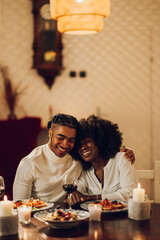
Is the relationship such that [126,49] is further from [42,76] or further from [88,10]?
[88,10]

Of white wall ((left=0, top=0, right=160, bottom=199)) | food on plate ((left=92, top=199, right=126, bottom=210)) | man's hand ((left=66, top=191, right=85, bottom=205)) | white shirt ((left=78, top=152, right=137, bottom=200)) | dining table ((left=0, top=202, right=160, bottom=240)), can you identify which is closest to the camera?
dining table ((left=0, top=202, right=160, bottom=240))

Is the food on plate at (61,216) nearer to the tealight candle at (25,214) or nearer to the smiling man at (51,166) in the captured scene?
the tealight candle at (25,214)

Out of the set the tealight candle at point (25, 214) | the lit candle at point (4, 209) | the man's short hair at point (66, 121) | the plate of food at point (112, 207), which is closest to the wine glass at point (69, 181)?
the plate of food at point (112, 207)

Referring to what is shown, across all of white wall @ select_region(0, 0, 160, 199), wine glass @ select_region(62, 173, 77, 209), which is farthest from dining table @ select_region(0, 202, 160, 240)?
white wall @ select_region(0, 0, 160, 199)

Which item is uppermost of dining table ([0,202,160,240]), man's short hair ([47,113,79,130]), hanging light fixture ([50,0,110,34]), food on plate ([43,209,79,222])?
hanging light fixture ([50,0,110,34])

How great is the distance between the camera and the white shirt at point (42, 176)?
86.1 inches

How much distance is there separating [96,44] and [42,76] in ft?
2.40

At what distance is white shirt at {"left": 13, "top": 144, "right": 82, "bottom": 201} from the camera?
7.18 feet

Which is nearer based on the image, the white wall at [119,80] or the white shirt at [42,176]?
the white shirt at [42,176]

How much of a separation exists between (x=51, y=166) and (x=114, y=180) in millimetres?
386

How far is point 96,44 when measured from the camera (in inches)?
172

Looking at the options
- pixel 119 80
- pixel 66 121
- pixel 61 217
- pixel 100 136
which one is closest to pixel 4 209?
pixel 61 217

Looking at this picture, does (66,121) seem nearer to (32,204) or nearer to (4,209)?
(32,204)

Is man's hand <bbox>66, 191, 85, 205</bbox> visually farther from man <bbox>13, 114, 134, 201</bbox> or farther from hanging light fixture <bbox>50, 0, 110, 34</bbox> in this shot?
hanging light fixture <bbox>50, 0, 110, 34</bbox>
